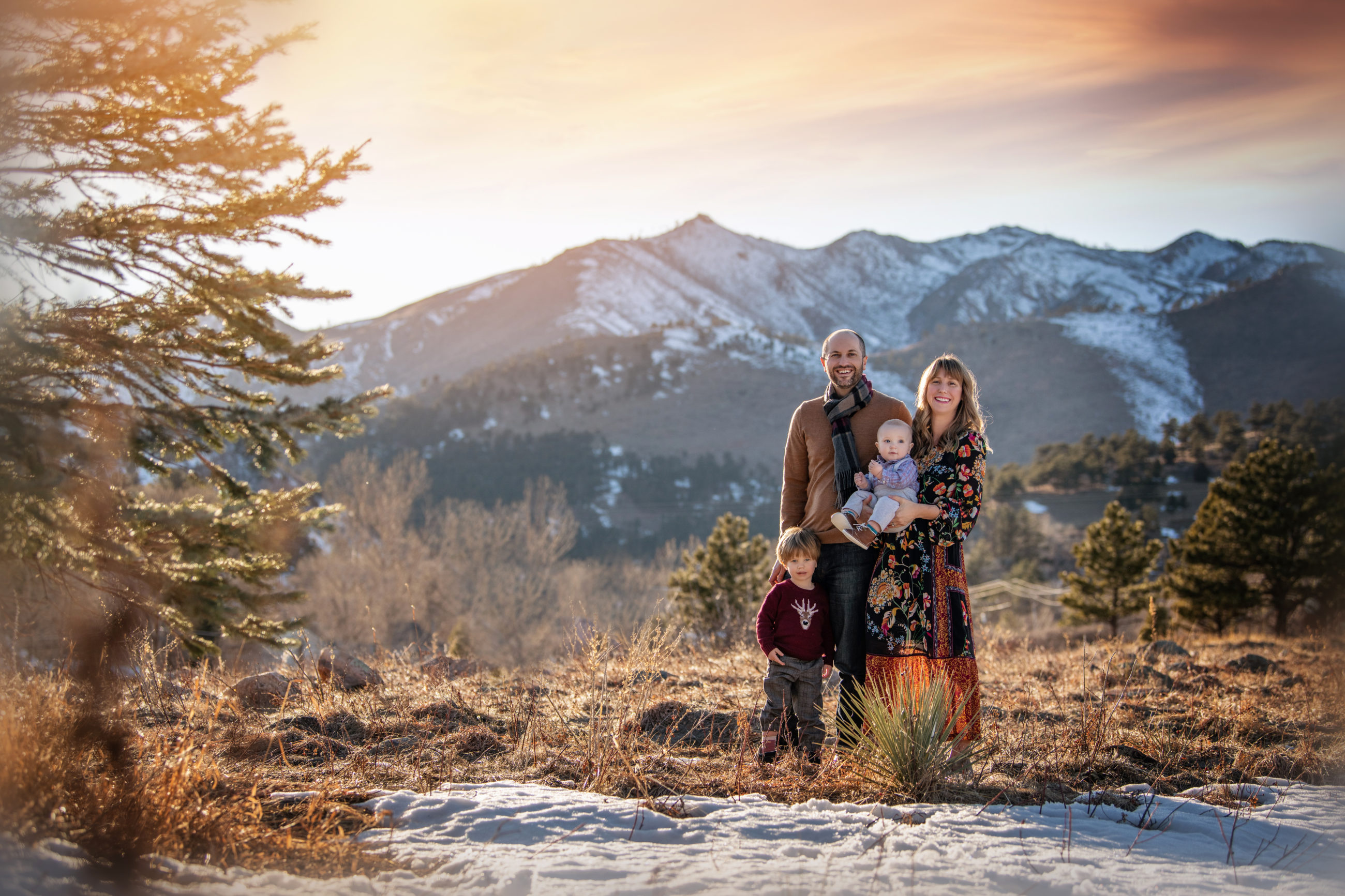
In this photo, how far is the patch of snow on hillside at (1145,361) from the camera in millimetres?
116625

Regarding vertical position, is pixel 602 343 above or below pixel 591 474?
above

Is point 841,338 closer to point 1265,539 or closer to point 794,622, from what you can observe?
point 794,622

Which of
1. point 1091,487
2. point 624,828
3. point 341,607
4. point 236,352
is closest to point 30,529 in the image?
point 236,352

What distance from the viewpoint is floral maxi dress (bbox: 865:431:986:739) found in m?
3.53

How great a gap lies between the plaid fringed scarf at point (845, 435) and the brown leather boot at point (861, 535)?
213 mm

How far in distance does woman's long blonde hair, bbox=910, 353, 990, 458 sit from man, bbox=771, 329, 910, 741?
0.10 metres

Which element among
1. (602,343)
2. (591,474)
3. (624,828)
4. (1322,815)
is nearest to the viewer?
(624,828)

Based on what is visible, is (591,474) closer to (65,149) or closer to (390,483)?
(390,483)

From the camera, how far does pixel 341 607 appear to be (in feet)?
86.9

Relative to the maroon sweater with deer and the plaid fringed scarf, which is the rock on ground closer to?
the maroon sweater with deer

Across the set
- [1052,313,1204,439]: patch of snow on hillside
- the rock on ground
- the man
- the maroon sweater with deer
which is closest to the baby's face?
the man

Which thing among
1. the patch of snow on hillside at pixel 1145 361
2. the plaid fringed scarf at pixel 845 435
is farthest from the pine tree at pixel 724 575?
the patch of snow on hillside at pixel 1145 361

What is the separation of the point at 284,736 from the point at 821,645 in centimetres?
264

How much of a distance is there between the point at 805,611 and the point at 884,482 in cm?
74
